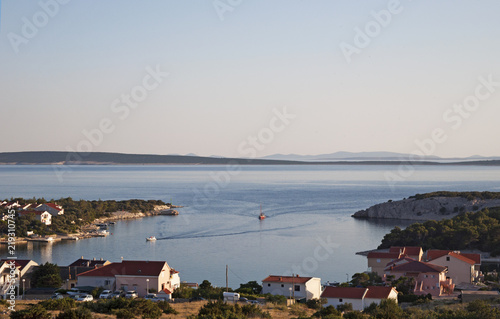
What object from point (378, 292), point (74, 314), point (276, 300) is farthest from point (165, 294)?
point (74, 314)

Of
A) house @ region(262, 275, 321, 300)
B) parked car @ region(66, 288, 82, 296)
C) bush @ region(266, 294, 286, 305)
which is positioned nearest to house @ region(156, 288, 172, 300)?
parked car @ region(66, 288, 82, 296)

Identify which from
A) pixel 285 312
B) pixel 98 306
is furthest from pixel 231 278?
pixel 98 306

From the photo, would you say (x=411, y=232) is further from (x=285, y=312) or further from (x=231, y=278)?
(x=285, y=312)

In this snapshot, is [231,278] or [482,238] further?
[482,238]

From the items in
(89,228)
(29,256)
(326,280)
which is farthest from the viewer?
(89,228)

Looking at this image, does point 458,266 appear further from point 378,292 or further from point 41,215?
point 41,215

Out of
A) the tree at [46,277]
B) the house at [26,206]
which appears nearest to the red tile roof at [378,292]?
the tree at [46,277]
